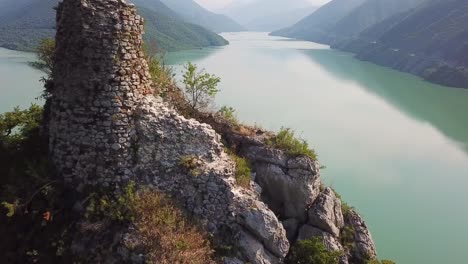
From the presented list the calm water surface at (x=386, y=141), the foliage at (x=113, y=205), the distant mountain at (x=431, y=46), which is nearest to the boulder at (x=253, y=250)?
the foliage at (x=113, y=205)

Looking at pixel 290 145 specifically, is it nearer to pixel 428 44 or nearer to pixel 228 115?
pixel 228 115

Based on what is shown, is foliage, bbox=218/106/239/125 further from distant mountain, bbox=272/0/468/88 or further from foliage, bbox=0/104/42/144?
distant mountain, bbox=272/0/468/88

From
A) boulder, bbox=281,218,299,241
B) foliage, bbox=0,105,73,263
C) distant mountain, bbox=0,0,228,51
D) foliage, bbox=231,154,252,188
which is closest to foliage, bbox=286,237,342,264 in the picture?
boulder, bbox=281,218,299,241

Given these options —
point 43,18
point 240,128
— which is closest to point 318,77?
point 240,128

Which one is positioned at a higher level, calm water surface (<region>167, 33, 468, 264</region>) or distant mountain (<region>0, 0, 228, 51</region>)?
calm water surface (<region>167, 33, 468, 264</region>)

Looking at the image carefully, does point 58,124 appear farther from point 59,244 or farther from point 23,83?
point 23,83

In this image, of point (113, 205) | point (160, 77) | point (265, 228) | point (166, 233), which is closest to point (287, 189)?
point (265, 228)
